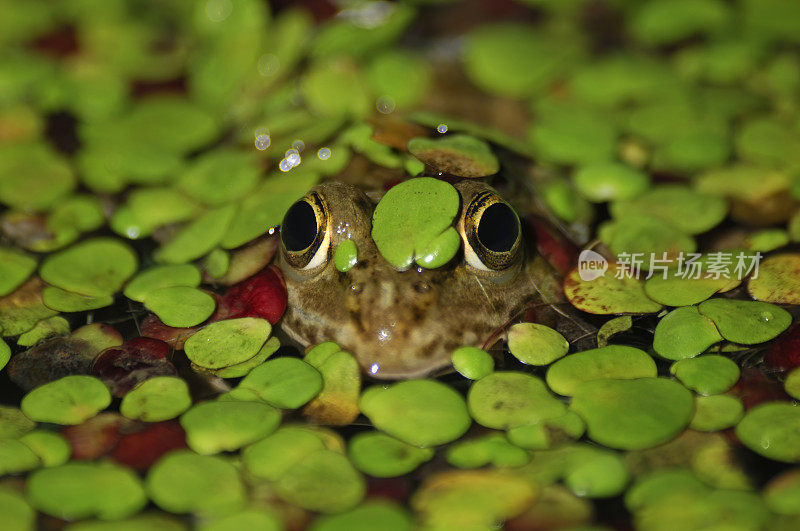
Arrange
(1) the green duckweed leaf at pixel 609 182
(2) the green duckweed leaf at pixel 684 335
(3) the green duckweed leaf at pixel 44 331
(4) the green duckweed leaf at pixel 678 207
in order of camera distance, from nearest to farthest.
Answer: (2) the green duckweed leaf at pixel 684 335 → (3) the green duckweed leaf at pixel 44 331 → (4) the green duckweed leaf at pixel 678 207 → (1) the green duckweed leaf at pixel 609 182

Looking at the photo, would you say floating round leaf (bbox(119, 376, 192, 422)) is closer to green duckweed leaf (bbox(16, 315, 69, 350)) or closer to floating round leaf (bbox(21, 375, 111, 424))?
floating round leaf (bbox(21, 375, 111, 424))

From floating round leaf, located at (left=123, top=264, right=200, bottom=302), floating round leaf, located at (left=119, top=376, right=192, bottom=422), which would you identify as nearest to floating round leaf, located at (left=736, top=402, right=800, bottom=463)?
floating round leaf, located at (left=119, top=376, right=192, bottom=422)

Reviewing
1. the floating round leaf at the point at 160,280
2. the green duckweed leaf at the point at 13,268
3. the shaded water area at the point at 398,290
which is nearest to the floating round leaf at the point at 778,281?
the shaded water area at the point at 398,290

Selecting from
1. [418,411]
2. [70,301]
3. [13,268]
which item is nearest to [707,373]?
[418,411]

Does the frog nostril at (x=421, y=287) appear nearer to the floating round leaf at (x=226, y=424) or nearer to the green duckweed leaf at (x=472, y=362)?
the green duckweed leaf at (x=472, y=362)

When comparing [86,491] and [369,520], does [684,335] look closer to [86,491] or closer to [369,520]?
[369,520]

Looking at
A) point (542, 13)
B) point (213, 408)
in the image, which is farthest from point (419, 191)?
point (542, 13)

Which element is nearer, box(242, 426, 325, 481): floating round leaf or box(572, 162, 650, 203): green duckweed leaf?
box(242, 426, 325, 481): floating round leaf
